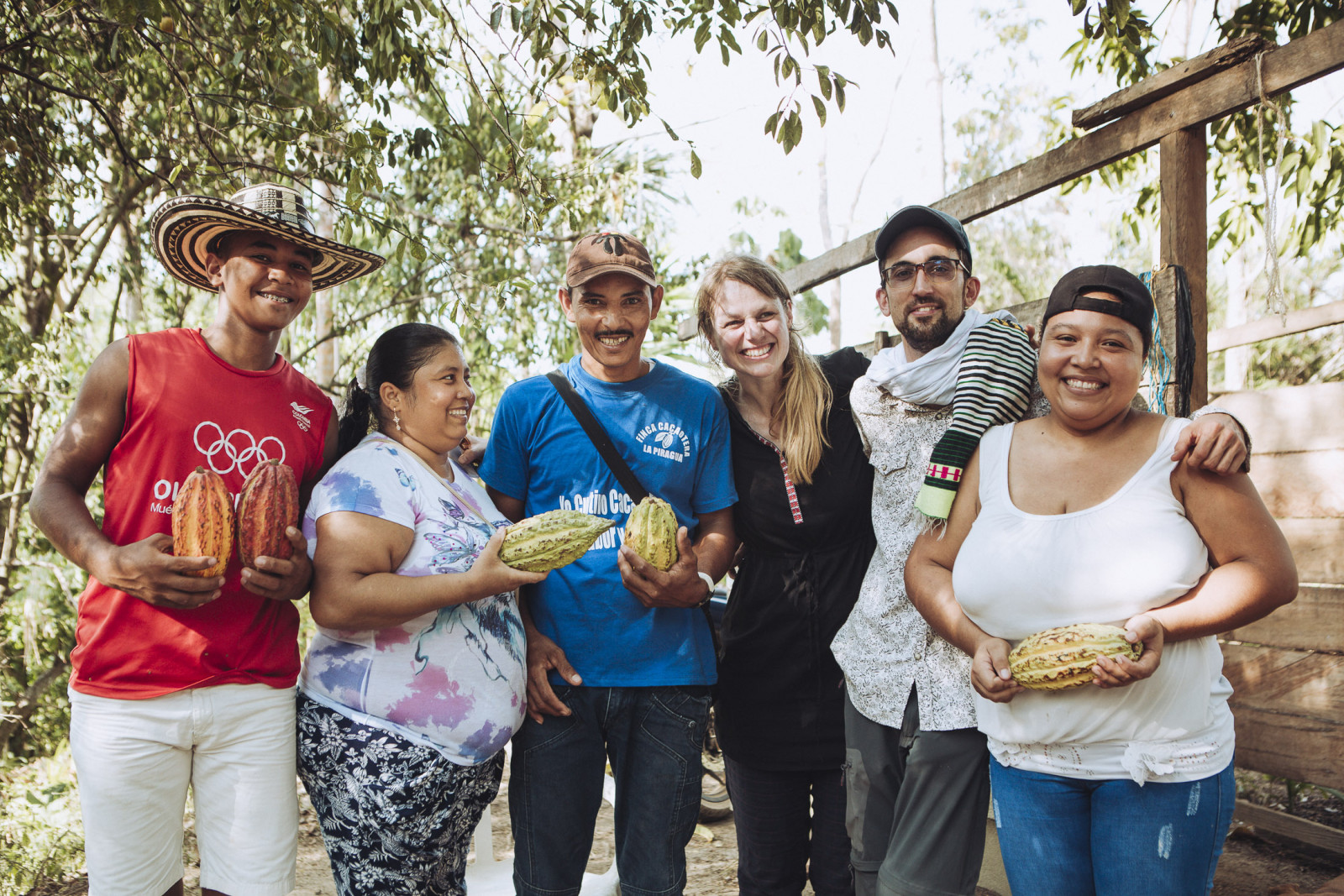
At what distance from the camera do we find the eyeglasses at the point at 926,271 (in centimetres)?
313

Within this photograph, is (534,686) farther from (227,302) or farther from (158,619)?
(227,302)

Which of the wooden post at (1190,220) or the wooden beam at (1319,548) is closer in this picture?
the wooden post at (1190,220)

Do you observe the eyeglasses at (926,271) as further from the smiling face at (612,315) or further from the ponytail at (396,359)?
the ponytail at (396,359)

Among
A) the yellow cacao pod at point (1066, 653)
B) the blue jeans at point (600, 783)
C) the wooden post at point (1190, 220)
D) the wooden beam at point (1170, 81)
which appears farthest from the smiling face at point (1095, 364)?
the blue jeans at point (600, 783)

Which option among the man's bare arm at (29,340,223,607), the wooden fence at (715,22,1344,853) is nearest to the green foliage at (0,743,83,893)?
the man's bare arm at (29,340,223,607)

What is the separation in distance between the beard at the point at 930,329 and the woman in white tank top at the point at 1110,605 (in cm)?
45

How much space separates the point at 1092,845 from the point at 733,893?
3.70 m

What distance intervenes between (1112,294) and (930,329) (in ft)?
2.18

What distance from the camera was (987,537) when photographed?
8.63 feet

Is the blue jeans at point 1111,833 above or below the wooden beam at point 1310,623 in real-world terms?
below

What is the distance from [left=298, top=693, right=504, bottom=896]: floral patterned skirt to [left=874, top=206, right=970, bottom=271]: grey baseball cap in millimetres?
2264

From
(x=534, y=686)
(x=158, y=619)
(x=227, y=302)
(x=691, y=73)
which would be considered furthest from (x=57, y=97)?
(x=691, y=73)

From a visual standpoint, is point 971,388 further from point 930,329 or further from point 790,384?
point 790,384

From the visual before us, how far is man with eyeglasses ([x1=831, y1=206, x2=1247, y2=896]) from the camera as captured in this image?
9.25 feet
